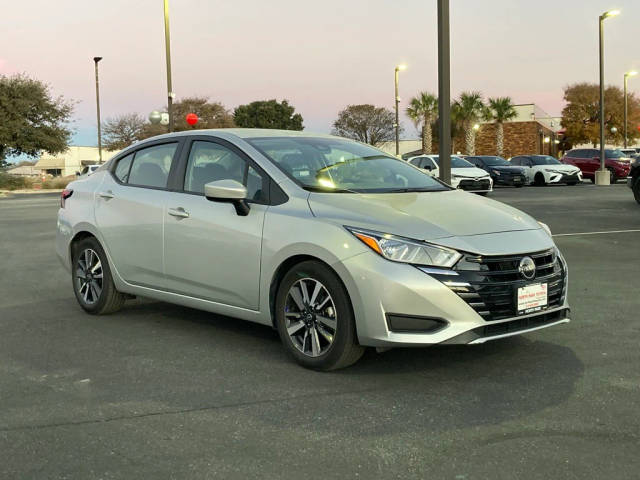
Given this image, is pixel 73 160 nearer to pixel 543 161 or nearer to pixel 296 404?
pixel 543 161

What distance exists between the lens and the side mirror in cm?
504

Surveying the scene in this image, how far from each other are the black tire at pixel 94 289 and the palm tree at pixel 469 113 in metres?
56.1

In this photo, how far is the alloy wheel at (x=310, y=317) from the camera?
4594mm

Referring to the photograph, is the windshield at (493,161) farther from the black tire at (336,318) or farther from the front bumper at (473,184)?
the black tire at (336,318)

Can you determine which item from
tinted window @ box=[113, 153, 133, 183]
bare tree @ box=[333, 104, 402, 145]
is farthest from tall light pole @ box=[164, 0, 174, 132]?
bare tree @ box=[333, 104, 402, 145]

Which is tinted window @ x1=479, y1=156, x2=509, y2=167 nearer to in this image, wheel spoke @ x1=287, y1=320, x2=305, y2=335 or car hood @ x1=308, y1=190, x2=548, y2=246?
car hood @ x1=308, y1=190, x2=548, y2=246

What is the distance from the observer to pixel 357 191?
203 inches

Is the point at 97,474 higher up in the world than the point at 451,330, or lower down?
lower down

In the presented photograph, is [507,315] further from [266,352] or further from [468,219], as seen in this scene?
[266,352]

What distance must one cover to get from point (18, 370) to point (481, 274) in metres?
3.03

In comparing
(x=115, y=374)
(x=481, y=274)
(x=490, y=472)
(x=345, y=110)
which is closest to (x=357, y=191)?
(x=481, y=274)

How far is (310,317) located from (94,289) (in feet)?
8.87

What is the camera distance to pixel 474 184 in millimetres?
24312

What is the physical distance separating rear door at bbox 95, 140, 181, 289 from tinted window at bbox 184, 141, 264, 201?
0.81ft
